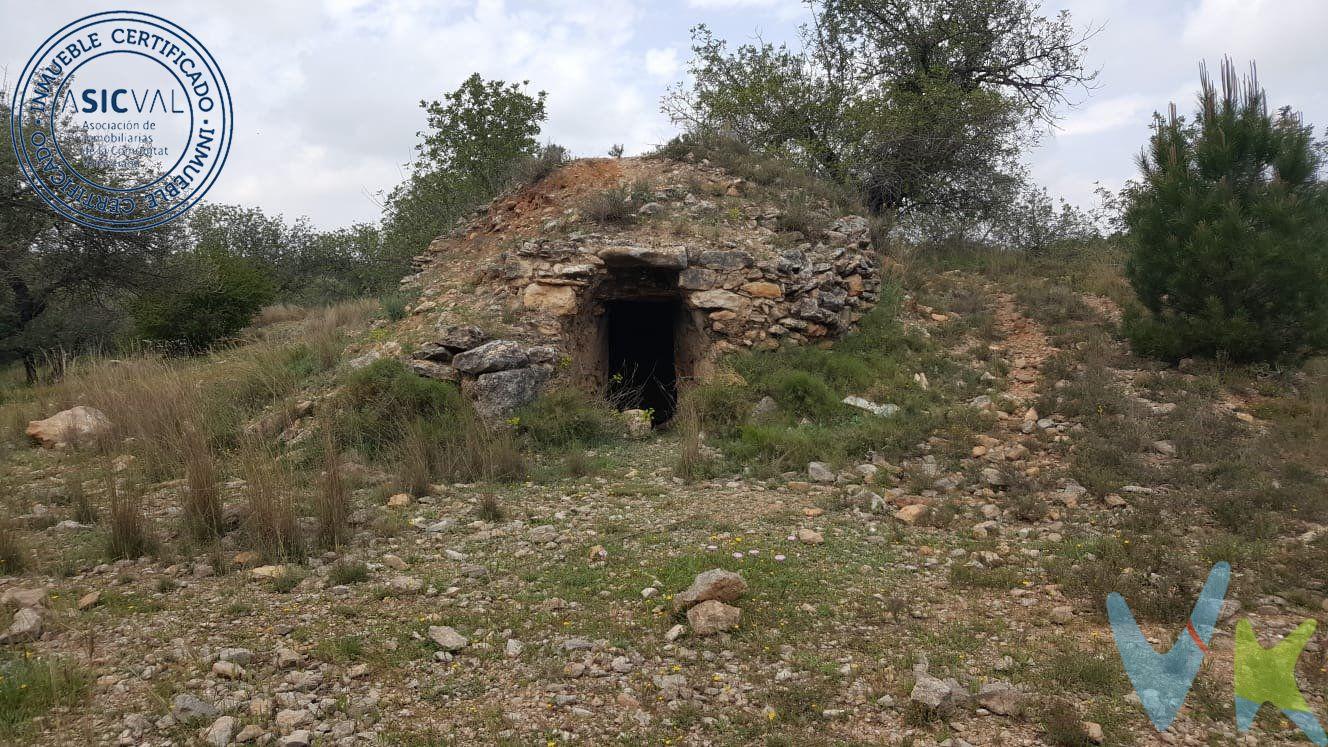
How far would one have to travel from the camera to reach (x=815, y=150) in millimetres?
13422

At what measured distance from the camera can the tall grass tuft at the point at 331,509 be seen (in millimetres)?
4734

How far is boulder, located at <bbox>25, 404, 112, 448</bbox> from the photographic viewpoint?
283 inches

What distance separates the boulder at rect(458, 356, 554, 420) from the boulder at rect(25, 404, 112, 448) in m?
3.50

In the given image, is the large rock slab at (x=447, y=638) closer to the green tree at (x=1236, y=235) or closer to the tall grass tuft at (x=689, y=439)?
the tall grass tuft at (x=689, y=439)

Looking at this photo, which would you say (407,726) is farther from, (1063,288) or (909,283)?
(1063,288)

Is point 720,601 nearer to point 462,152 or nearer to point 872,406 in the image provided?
point 872,406

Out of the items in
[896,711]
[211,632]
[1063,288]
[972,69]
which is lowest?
[896,711]

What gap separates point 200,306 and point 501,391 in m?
9.74

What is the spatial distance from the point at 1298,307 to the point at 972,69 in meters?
8.67

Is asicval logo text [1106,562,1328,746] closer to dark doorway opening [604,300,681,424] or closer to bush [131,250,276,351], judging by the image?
dark doorway opening [604,300,681,424]

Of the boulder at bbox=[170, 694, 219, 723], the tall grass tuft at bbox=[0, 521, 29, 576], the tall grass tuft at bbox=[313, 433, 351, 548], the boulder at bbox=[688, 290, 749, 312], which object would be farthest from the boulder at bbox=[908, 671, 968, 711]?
the boulder at bbox=[688, 290, 749, 312]

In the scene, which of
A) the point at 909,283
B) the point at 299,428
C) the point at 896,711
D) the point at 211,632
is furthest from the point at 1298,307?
the point at 299,428

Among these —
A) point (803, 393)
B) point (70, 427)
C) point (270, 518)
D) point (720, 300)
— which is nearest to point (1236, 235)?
point (803, 393)

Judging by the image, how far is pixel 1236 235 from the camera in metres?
7.50
